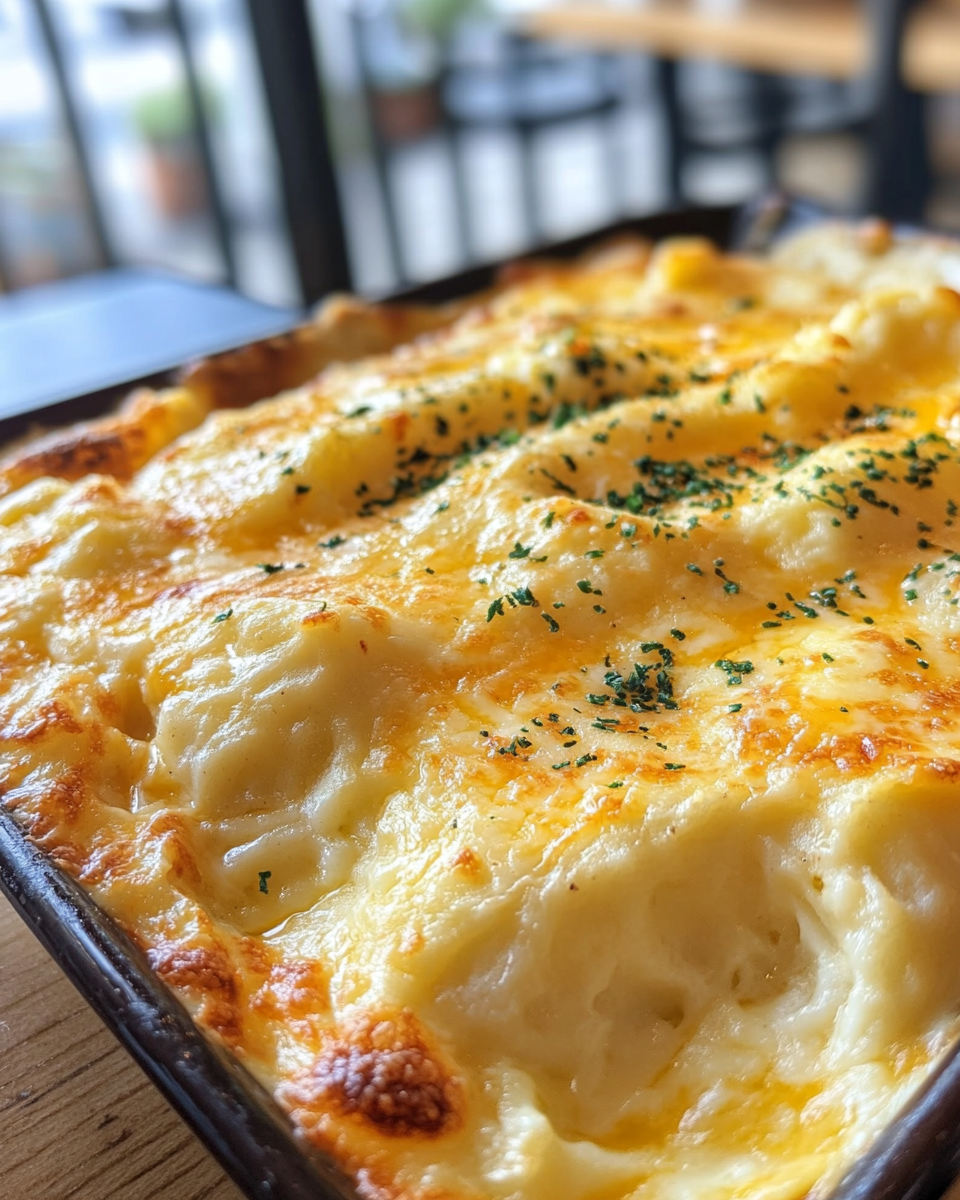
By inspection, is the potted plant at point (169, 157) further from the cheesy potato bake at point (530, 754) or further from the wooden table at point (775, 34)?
the cheesy potato bake at point (530, 754)

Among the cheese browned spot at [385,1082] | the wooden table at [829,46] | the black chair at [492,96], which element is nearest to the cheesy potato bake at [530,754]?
the cheese browned spot at [385,1082]

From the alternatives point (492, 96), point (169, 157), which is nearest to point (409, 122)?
point (169, 157)

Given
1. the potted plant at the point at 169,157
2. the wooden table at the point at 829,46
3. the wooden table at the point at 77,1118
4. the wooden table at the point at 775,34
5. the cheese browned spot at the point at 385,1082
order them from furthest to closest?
1. the potted plant at the point at 169,157
2. the wooden table at the point at 775,34
3. the wooden table at the point at 829,46
4. the wooden table at the point at 77,1118
5. the cheese browned spot at the point at 385,1082

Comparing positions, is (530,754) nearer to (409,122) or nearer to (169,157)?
(169,157)

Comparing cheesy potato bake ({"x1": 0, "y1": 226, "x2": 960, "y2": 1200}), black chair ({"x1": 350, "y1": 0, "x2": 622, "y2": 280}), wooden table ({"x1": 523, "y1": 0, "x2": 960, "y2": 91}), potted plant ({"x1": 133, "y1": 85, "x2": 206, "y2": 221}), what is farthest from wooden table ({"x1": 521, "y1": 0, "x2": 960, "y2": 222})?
cheesy potato bake ({"x1": 0, "y1": 226, "x2": 960, "y2": 1200})

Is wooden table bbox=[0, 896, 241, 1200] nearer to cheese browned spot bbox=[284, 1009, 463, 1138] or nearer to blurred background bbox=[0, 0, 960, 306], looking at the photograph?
cheese browned spot bbox=[284, 1009, 463, 1138]
